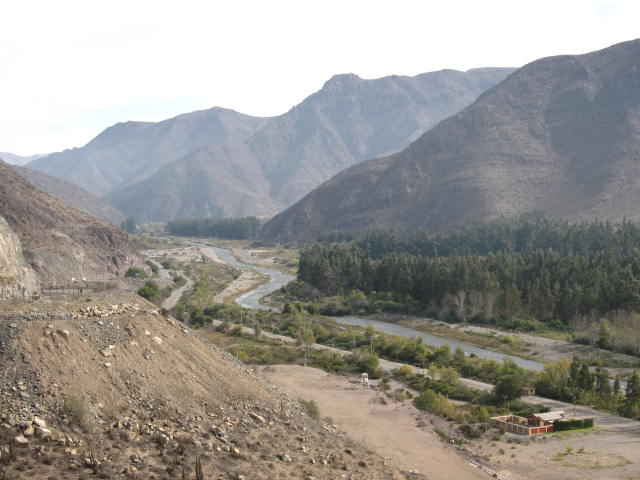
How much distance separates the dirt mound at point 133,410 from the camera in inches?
806

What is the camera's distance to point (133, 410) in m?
23.5

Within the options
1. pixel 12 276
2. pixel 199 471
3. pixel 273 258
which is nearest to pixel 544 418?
pixel 199 471

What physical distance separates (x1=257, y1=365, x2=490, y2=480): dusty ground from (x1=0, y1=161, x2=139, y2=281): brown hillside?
47015 millimetres

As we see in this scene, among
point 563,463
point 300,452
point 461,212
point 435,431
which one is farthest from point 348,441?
point 461,212

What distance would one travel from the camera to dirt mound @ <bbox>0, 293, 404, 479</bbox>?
20469 mm

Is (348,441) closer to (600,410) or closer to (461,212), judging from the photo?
(600,410)

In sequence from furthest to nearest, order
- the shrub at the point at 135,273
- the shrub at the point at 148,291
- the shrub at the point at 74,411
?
the shrub at the point at 135,273, the shrub at the point at 148,291, the shrub at the point at 74,411

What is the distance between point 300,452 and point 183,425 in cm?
508

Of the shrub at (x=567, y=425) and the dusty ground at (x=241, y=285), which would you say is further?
the dusty ground at (x=241, y=285)

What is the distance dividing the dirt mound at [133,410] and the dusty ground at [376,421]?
499 centimetres

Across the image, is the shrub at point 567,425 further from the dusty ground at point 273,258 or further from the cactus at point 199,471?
the dusty ground at point 273,258

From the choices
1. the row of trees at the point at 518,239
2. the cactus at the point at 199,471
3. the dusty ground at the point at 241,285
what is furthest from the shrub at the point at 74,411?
the row of trees at the point at 518,239

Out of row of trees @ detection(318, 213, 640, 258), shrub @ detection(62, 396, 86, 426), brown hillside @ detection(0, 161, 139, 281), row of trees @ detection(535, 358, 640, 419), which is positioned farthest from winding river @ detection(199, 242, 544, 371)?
shrub @ detection(62, 396, 86, 426)

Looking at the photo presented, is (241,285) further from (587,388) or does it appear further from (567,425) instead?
(567,425)
